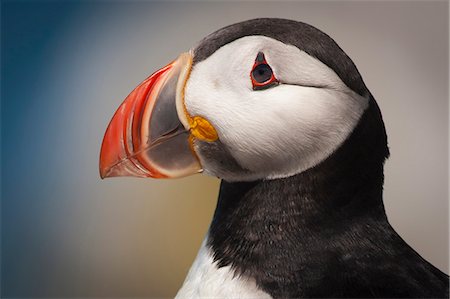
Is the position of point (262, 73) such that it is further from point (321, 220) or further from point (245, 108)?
point (321, 220)

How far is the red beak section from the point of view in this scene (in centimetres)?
131

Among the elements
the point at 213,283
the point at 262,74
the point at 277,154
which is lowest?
the point at 213,283

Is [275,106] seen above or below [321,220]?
above

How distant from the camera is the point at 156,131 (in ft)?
4.32

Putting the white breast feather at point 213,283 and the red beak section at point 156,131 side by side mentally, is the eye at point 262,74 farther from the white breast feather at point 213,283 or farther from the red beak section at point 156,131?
the white breast feather at point 213,283

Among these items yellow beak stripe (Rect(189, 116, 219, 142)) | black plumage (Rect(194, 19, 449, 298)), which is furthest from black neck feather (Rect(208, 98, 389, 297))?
yellow beak stripe (Rect(189, 116, 219, 142))

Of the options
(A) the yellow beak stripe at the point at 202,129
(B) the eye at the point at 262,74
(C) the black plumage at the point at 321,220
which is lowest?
(C) the black plumage at the point at 321,220

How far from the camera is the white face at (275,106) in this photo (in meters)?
1.25

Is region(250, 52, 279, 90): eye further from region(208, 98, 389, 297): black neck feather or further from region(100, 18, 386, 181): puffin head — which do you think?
region(208, 98, 389, 297): black neck feather

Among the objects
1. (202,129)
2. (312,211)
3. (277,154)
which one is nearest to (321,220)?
(312,211)

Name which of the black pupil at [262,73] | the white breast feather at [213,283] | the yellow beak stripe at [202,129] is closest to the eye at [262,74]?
the black pupil at [262,73]

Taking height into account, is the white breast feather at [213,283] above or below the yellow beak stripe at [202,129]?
below

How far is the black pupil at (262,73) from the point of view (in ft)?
4.11

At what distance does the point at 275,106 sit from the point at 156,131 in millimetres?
213
